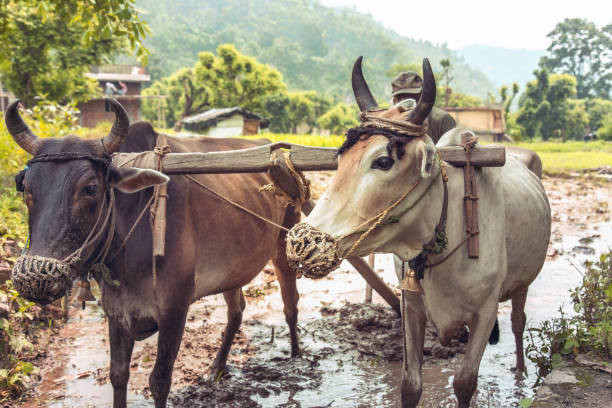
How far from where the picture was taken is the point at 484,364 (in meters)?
5.16

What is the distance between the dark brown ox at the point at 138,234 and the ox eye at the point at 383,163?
53.1 inches

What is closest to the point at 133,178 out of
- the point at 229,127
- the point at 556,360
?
the point at 556,360

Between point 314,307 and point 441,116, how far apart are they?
121 inches

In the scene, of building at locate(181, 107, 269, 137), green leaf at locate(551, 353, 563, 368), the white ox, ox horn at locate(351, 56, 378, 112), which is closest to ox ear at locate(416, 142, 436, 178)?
the white ox

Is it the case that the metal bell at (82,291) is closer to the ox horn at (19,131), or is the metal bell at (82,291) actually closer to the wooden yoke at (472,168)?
the ox horn at (19,131)

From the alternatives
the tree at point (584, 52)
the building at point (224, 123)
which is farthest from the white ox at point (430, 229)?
the tree at point (584, 52)

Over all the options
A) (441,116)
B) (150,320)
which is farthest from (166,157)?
(441,116)

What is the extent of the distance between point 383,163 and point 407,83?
2441mm

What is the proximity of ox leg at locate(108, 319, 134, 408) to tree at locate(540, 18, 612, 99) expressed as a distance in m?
93.7

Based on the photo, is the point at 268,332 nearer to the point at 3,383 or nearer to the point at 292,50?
the point at 3,383

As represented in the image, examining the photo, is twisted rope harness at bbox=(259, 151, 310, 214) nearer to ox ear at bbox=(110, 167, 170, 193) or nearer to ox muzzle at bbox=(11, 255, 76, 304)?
ox ear at bbox=(110, 167, 170, 193)

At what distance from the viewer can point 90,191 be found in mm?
3180

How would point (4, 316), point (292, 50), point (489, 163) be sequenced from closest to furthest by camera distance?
point (489, 163) < point (4, 316) < point (292, 50)

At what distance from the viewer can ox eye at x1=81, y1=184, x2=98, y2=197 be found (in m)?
3.14
